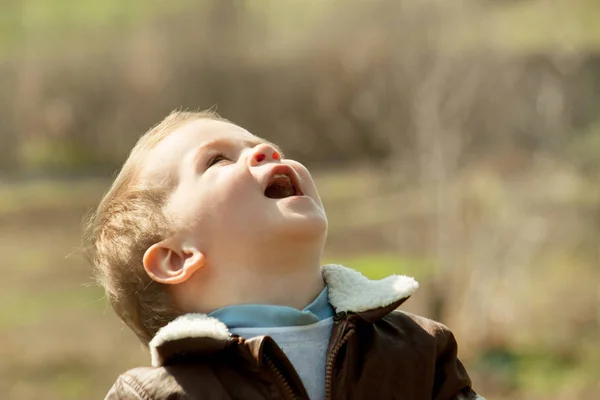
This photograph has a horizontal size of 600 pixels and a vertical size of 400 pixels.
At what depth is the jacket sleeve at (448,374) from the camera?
1.23 metres

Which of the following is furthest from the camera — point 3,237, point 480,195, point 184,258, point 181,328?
point 480,195

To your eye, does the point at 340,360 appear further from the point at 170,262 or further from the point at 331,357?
the point at 170,262

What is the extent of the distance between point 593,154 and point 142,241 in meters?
2.17

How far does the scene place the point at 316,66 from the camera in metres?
3.04

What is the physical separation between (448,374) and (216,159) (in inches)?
16.4

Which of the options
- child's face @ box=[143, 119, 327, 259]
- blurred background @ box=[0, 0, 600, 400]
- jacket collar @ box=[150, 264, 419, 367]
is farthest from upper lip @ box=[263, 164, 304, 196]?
blurred background @ box=[0, 0, 600, 400]

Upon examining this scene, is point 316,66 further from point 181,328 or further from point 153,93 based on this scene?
point 181,328

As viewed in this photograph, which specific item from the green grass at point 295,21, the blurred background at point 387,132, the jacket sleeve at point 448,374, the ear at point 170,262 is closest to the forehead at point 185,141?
the ear at point 170,262

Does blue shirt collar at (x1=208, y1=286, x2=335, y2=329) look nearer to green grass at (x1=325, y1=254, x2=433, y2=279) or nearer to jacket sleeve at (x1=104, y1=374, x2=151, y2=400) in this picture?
jacket sleeve at (x1=104, y1=374, x2=151, y2=400)

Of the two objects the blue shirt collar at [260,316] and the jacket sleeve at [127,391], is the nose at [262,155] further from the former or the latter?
the jacket sleeve at [127,391]

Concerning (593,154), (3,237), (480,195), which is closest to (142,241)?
(3,237)

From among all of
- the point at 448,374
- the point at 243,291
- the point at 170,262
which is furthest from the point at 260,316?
the point at 448,374

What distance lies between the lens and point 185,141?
1.29m

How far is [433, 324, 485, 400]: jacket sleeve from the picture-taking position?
4.04ft
